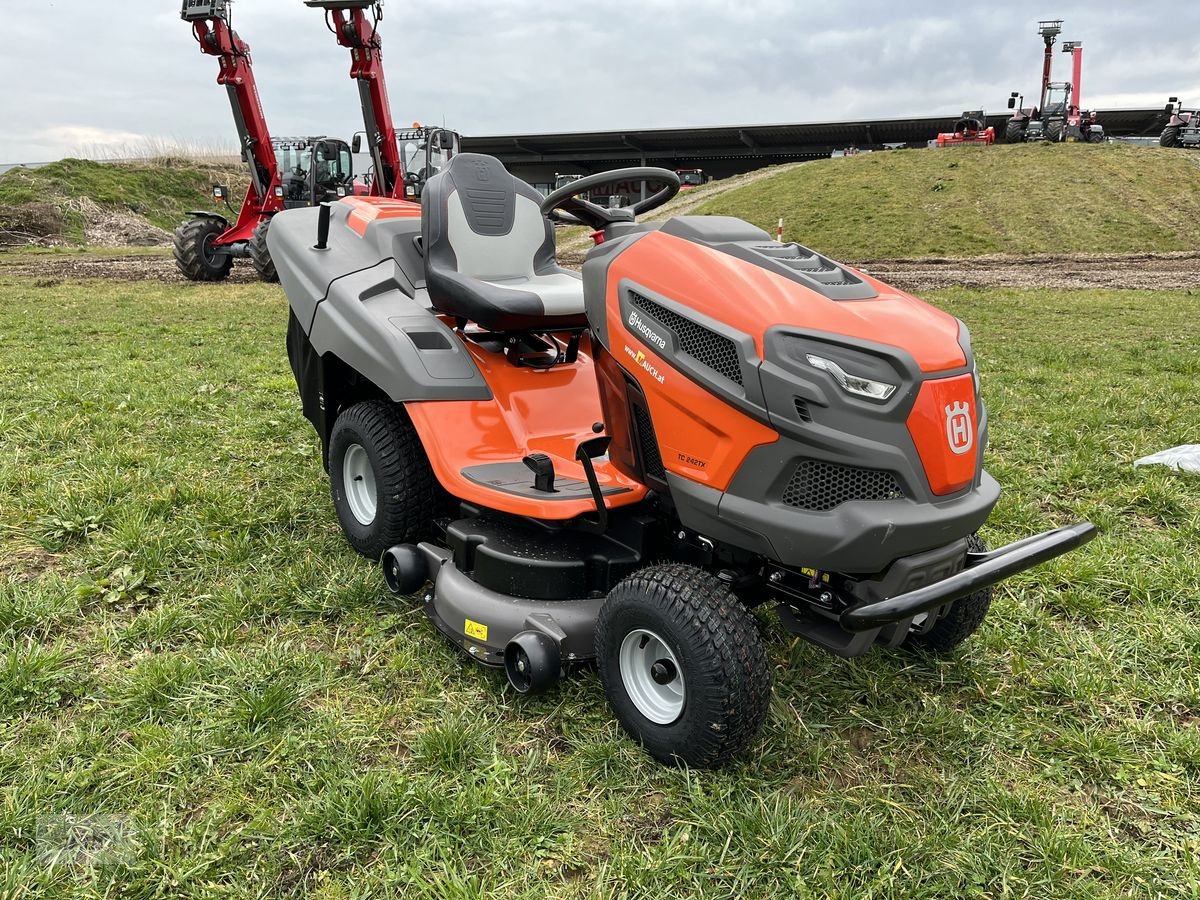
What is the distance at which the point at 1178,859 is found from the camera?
1860 mm

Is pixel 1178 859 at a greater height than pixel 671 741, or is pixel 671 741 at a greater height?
pixel 671 741

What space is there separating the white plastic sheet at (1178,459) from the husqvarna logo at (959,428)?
286cm

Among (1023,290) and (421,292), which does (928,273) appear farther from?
(421,292)

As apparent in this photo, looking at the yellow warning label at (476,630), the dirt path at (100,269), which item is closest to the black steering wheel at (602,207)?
the yellow warning label at (476,630)

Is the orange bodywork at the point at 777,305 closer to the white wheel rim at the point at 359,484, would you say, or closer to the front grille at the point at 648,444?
the front grille at the point at 648,444

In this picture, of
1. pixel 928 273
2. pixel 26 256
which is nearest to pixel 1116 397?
pixel 928 273

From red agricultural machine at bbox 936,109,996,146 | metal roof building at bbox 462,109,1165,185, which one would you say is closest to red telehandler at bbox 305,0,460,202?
red agricultural machine at bbox 936,109,996,146

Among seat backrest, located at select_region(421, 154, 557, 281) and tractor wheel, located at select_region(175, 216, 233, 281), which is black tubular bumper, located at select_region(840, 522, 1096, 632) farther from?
tractor wheel, located at select_region(175, 216, 233, 281)

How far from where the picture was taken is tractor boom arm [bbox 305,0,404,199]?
10492mm

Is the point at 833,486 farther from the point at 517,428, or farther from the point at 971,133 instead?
A: the point at 971,133

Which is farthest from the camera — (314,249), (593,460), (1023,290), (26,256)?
(26,256)

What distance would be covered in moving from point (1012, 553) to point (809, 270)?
2.61ft

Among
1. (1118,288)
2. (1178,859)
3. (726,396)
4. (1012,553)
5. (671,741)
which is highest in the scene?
(726,396)

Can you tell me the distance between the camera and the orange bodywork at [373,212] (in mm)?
3428
